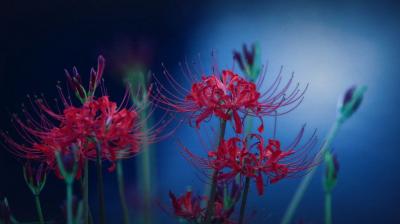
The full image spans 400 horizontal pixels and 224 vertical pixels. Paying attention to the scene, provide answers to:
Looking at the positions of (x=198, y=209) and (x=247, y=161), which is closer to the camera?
(x=247, y=161)

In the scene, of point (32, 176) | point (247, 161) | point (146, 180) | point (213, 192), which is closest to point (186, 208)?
point (213, 192)

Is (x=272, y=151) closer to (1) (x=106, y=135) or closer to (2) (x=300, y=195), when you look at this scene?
(1) (x=106, y=135)

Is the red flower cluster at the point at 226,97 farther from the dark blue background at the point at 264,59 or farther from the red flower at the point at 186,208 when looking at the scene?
the dark blue background at the point at 264,59

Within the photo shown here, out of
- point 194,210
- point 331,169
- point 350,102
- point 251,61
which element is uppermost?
point 251,61

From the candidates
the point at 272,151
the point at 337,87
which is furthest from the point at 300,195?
the point at 272,151

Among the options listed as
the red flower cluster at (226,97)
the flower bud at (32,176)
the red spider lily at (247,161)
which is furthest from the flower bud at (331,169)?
the flower bud at (32,176)

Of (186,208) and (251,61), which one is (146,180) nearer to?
(186,208)

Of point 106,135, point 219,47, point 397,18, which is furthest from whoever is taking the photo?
point 219,47

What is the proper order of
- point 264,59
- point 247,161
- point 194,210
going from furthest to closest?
point 264,59 → point 194,210 → point 247,161

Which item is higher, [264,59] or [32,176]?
[264,59]
